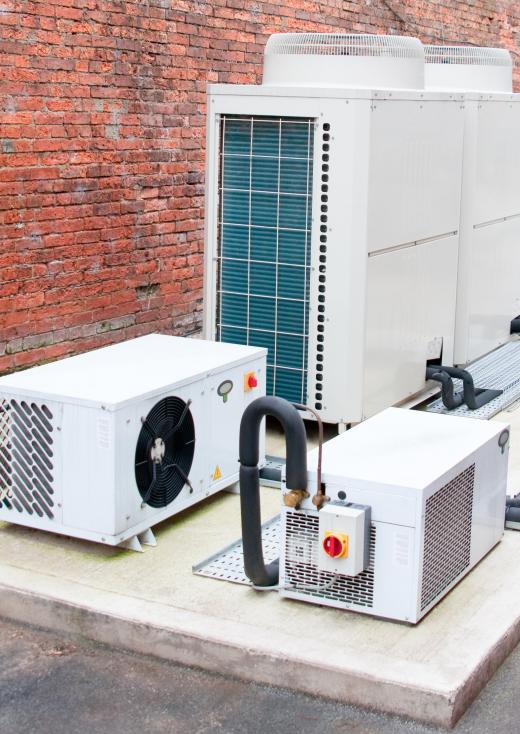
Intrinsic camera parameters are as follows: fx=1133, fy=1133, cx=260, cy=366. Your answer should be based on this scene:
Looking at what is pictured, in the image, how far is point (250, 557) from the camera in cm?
418

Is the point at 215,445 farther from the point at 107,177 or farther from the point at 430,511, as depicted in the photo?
the point at 107,177

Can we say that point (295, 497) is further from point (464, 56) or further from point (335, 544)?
point (464, 56)

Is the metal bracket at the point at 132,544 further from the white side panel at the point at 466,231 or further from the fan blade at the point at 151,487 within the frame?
the white side panel at the point at 466,231

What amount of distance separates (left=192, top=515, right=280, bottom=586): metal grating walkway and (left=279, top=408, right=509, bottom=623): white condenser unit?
0.96ft

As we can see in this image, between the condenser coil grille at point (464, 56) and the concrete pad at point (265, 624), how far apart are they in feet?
14.0

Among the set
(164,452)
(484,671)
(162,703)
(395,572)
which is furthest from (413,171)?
(162,703)

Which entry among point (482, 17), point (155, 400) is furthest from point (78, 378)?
point (482, 17)

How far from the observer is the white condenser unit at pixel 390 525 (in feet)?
12.8

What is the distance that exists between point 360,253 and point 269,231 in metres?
0.53

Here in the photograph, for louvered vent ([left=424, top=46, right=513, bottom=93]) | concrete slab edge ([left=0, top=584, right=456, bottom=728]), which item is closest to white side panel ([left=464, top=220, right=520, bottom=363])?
louvered vent ([left=424, top=46, right=513, bottom=93])

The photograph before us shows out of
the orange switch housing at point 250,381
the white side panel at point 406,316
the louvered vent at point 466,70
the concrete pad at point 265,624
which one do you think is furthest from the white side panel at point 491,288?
the concrete pad at point 265,624

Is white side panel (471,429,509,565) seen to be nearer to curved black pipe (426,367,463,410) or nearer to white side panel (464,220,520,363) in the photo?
curved black pipe (426,367,463,410)

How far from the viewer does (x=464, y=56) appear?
7891 mm

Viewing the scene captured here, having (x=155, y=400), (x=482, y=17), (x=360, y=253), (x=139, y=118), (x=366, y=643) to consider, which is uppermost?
(x=482, y=17)
